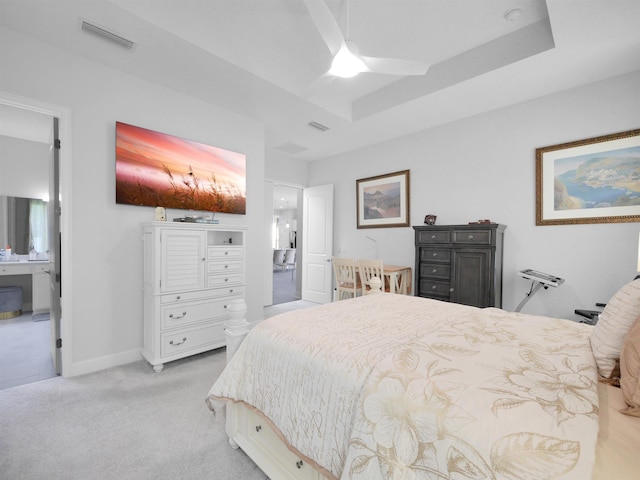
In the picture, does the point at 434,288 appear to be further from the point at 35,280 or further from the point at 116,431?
the point at 35,280

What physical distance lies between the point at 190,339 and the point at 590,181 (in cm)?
415

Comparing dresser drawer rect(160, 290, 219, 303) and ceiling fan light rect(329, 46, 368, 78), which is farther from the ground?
ceiling fan light rect(329, 46, 368, 78)

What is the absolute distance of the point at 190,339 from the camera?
9.00 feet

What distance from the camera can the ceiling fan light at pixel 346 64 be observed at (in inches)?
76.7

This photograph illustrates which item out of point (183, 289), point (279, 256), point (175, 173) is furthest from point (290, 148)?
point (279, 256)

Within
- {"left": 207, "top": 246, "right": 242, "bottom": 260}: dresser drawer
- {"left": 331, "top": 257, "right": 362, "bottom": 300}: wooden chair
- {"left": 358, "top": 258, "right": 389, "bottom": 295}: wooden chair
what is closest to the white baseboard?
{"left": 207, "top": 246, "right": 242, "bottom": 260}: dresser drawer

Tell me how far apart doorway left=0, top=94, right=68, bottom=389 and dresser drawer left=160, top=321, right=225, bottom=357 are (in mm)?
855

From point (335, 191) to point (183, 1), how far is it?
343 centimetres

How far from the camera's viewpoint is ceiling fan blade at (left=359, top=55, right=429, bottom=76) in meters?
2.06

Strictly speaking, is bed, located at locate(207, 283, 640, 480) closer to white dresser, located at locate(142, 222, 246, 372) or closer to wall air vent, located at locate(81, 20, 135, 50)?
white dresser, located at locate(142, 222, 246, 372)

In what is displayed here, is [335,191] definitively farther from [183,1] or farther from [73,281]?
[73,281]

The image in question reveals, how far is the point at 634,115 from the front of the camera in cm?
257

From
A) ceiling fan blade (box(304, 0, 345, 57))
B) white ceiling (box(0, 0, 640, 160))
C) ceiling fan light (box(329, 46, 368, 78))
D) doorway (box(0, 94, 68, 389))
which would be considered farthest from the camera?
doorway (box(0, 94, 68, 389))

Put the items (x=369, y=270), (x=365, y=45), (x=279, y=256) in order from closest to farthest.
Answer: (x=365, y=45) < (x=369, y=270) < (x=279, y=256)
